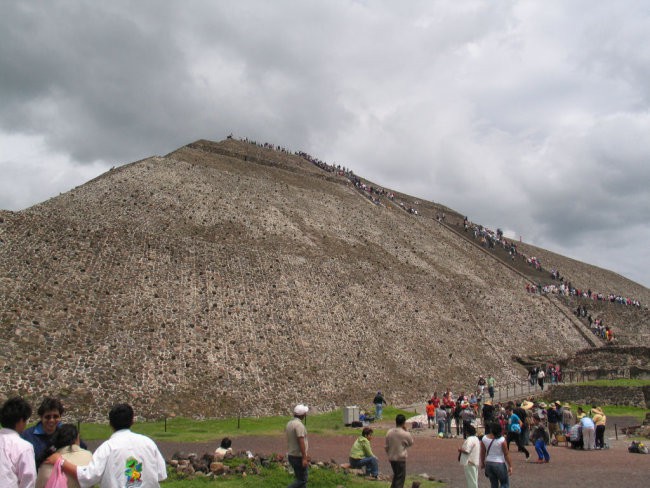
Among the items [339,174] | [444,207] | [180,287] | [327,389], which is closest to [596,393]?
[327,389]

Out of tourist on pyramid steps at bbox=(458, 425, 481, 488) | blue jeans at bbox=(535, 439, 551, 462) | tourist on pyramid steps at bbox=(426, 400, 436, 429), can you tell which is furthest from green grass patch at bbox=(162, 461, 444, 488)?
tourist on pyramid steps at bbox=(426, 400, 436, 429)

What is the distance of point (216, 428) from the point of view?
19438mm

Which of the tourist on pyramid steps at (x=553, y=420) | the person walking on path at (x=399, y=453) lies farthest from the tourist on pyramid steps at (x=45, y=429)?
the tourist on pyramid steps at (x=553, y=420)

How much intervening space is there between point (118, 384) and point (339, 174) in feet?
146

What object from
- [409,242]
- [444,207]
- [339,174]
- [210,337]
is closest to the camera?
[210,337]

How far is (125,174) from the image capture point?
3503 cm

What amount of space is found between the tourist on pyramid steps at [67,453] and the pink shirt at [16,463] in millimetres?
180

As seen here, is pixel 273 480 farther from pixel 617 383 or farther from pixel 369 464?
pixel 617 383

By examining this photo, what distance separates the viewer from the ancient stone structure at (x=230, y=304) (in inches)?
810

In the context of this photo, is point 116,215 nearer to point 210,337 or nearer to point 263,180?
point 210,337

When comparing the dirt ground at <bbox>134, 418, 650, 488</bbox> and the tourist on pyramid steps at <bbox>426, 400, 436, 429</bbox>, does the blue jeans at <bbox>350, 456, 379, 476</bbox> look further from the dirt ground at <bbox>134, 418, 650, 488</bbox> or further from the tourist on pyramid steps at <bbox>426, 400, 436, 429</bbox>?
the tourist on pyramid steps at <bbox>426, 400, 436, 429</bbox>

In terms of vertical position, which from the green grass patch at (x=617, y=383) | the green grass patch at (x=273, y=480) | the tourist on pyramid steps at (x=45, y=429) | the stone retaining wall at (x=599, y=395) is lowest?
the green grass patch at (x=273, y=480)

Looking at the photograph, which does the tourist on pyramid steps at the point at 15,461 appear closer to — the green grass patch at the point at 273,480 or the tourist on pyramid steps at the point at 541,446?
the green grass patch at the point at 273,480

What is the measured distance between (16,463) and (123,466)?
3.49 feet
